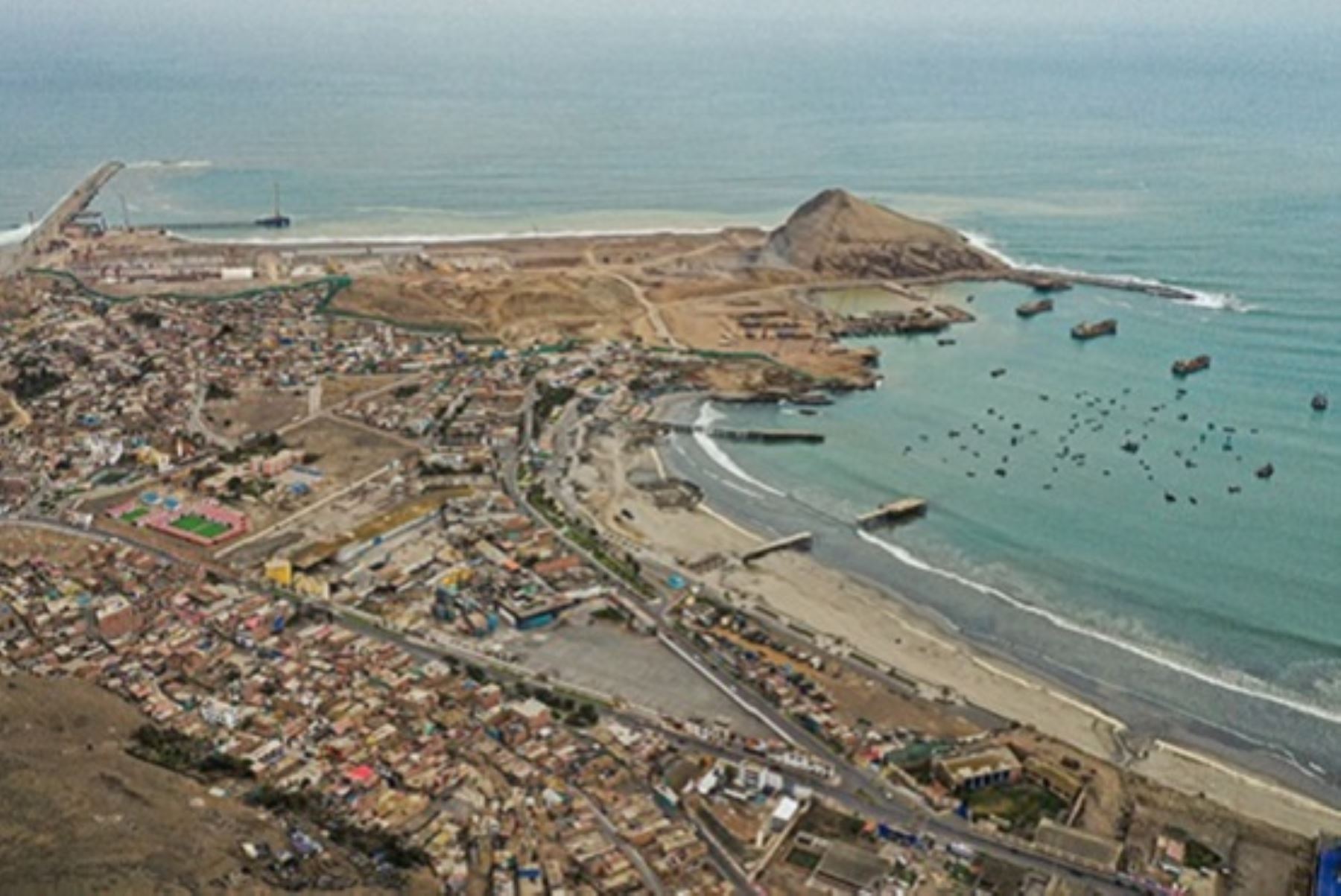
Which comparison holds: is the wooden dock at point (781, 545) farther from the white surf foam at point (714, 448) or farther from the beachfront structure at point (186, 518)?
the beachfront structure at point (186, 518)

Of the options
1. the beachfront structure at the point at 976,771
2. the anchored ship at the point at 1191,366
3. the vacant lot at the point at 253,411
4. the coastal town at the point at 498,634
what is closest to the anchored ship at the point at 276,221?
the coastal town at the point at 498,634

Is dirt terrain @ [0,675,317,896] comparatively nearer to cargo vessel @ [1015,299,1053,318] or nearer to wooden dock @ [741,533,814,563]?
wooden dock @ [741,533,814,563]

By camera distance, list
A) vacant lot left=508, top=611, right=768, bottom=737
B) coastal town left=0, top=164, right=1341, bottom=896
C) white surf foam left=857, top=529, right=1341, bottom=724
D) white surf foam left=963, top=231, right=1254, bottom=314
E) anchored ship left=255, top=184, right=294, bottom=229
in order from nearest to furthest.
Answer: coastal town left=0, top=164, right=1341, bottom=896 → vacant lot left=508, top=611, right=768, bottom=737 → white surf foam left=857, top=529, right=1341, bottom=724 → white surf foam left=963, top=231, right=1254, bottom=314 → anchored ship left=255, top=184, right=294, bottom=229

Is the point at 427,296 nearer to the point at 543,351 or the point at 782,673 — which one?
the point at 543,351

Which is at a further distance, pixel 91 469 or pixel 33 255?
pixel 33 255

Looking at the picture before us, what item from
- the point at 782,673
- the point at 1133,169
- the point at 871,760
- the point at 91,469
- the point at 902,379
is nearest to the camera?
the point at 871,760

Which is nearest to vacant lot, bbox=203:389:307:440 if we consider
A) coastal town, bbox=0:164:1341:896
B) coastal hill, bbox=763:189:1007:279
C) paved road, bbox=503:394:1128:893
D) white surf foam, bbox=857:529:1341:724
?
coastal town, bbox=0:164:1341:896

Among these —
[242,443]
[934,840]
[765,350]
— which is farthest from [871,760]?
[765,350]
